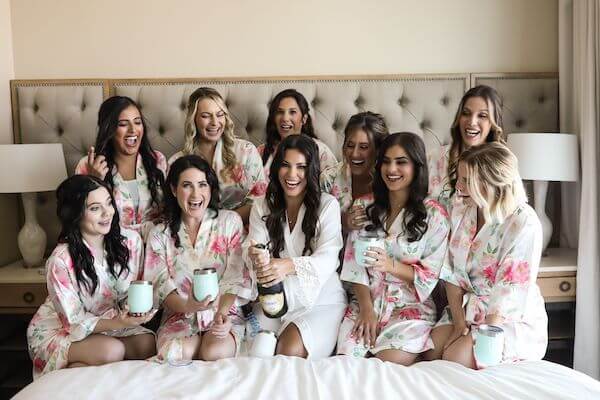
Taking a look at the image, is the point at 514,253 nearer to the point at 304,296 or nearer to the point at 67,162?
the point at 304,296

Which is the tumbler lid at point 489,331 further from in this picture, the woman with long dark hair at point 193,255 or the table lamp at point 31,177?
the table lamp at point 31,177

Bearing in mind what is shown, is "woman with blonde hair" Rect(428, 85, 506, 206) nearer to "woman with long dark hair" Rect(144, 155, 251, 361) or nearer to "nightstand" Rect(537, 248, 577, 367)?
"nightstand" Rect(537, 248, 577, 367)

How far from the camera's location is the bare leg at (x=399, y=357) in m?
2.58

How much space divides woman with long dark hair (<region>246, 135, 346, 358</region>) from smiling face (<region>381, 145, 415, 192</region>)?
303 millimetres

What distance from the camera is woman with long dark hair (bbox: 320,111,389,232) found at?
301cm

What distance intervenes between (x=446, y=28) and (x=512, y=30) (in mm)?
424

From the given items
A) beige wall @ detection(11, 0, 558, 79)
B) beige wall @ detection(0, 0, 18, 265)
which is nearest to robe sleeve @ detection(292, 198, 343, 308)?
beige wall @ detection(11, 0, 558, 79)

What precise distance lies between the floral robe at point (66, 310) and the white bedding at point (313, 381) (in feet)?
1.23

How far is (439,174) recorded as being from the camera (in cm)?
328

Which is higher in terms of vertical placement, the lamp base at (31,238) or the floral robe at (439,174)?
the floral robe at (439,174)

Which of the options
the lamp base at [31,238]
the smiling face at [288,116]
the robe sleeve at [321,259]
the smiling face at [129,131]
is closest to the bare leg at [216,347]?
the robe sleeve at [321,259]

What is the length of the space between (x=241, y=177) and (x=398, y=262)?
107cm

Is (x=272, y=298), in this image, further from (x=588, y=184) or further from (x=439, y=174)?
(x=588, y=184)

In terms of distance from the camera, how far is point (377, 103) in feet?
12.1
